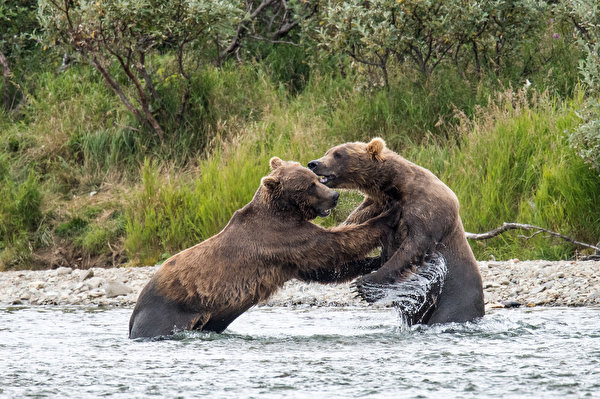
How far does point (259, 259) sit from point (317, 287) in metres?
2.84

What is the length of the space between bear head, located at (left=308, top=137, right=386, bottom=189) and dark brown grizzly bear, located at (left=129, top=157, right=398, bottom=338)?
0.18 m

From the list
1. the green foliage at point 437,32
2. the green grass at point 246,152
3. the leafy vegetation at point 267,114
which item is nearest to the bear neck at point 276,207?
the green grass at point 246,152

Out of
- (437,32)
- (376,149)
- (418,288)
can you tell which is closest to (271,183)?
(376,149)

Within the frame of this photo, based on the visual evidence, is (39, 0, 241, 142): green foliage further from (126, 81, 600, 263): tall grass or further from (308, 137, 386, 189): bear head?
(308, 137, 386, 189): bear head

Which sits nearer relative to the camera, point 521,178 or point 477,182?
point 521,178

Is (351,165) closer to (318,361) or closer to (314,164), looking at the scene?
(314,164)

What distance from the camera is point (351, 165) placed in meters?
5.45

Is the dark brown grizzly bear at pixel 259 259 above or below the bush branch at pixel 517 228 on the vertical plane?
above

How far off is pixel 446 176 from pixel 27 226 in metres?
4.84

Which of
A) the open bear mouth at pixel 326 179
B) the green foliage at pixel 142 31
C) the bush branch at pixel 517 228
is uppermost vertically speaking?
the green foliage at pixel 142 31

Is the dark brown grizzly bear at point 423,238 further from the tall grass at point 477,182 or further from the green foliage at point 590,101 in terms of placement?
the tall grass at point 477,182

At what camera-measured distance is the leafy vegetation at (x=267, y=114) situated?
859 centimetres

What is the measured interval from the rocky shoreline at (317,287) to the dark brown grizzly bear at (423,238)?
4.76 feet

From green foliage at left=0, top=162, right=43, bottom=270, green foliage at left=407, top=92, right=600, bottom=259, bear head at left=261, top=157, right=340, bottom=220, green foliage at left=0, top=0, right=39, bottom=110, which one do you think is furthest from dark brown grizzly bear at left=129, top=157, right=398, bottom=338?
green foliage at left=0, top=0, right=39, bottom=110
